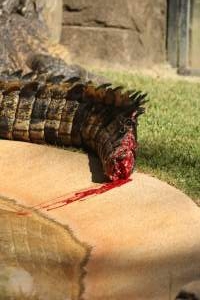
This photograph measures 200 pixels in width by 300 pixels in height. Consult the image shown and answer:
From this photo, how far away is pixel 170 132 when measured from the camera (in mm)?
5500

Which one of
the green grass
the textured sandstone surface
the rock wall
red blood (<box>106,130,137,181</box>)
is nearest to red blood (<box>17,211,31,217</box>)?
the textured sandstone surface

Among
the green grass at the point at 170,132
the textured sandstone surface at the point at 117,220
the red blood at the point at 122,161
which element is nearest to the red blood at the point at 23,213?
the textured sandstone surface at the point at 117,220

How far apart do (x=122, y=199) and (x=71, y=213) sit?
0.87ft

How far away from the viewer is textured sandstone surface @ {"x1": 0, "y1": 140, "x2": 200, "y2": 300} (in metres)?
3.16

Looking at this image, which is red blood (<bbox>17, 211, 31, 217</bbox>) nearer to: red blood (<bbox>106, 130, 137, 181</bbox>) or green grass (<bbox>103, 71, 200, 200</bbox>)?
red blood (<bbox>106, 130, 137, 181</bbox>)

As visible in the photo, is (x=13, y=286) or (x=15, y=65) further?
(x=15, y=65)

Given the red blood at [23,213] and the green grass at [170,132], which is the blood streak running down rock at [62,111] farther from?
the red blood at [23,213]

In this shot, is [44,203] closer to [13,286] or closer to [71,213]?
[71,213]

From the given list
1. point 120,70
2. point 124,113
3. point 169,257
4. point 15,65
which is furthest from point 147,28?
point 169,257

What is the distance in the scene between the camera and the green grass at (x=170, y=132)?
456cm

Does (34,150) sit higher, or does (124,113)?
(124,113)

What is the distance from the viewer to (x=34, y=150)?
16.2ft

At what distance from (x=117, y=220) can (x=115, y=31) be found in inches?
190

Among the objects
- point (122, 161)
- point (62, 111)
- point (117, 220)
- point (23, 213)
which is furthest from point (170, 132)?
point (117, 220)
